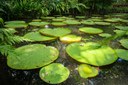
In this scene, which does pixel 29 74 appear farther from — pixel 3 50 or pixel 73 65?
pixel 73 65

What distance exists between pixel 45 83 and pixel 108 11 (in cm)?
592

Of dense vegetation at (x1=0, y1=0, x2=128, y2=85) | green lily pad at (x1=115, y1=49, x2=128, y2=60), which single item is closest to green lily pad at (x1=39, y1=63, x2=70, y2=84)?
dense vegetation at (x1=0, y1=0, x2=128, y2=85)

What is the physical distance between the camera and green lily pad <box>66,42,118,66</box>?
1.84 meters

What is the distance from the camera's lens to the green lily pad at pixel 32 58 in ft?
5.67

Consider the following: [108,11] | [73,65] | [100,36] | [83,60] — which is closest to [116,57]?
[83,60]

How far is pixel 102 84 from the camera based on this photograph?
59.4 inches

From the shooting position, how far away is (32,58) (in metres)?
1.88

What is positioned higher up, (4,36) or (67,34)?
(4,36)

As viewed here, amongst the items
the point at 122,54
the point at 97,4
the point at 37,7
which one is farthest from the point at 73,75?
the point at 97,4

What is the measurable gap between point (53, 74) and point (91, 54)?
668 millimetres

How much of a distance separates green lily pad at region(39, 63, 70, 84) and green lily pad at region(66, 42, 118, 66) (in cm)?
31

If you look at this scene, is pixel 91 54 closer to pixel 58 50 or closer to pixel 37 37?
pixel 58 50

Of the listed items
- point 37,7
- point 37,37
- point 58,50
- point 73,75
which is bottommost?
point 73,75

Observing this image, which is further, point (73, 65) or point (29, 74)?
point (73, 65)
